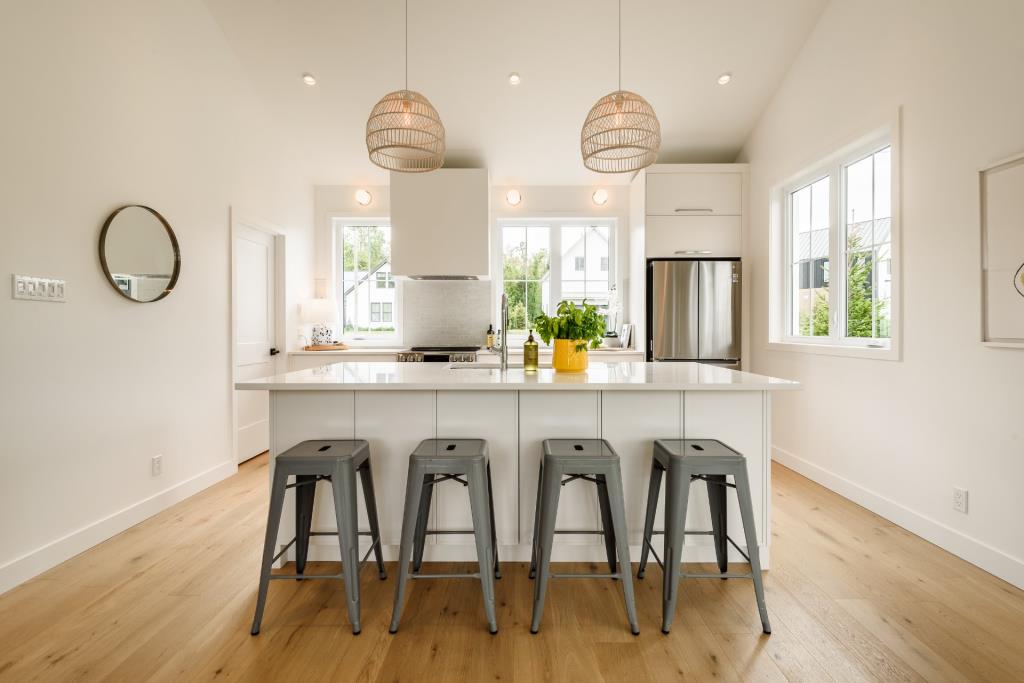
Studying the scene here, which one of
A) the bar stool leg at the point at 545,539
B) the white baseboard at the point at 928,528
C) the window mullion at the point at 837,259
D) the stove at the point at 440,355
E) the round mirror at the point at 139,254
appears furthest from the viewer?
the stove at the point at 440,355

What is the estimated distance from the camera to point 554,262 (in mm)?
5176

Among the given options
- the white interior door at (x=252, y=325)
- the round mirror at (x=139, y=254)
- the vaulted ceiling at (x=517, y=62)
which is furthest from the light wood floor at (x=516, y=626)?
the vaulted ceiling at (x=517, y=62)

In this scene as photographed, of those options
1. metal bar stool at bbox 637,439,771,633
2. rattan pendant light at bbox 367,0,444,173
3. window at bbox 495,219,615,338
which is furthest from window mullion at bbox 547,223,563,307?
metal bar stool at bbox 637,439,771,633

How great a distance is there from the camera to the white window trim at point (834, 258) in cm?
274

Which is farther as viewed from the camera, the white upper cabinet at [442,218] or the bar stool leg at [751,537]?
the white upper cabinet at [442,218]

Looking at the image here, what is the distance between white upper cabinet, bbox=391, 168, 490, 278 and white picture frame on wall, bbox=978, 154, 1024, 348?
131 inches

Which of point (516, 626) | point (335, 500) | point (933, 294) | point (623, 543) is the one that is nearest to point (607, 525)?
point (623, 543)

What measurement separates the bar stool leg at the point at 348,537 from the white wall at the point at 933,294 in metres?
2.67

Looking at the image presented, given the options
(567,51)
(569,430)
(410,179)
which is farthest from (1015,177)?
(410,179)

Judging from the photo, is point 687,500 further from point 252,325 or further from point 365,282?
point 365,282

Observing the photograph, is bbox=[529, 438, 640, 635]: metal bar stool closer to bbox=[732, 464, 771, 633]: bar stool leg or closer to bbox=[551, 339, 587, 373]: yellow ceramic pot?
bbox=[732, 464, 771, 633]: bar stool leg

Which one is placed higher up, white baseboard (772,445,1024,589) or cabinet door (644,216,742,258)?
cabinet door (644,216,742,258)

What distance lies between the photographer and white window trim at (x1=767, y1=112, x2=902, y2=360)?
8.98 ft

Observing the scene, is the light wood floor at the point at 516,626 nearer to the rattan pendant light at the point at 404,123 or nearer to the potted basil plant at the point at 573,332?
the potted basil plant at the point at 573,332
